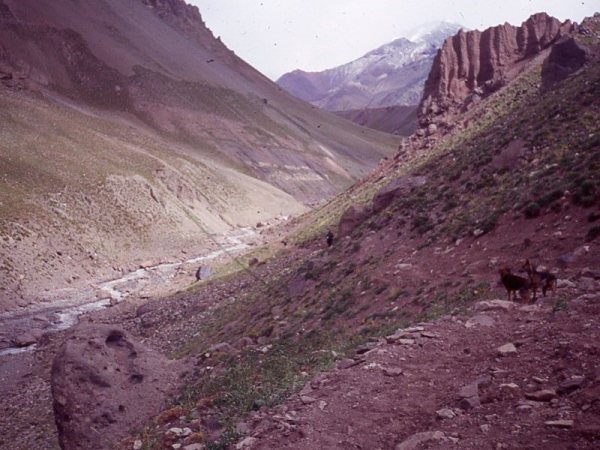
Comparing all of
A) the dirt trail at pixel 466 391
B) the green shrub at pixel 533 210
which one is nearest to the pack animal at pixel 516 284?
the dirt trail at pixel 466 391

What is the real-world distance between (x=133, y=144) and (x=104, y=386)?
2181 inches

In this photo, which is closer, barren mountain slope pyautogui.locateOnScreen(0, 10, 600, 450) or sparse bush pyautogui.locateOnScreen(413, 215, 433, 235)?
barren mountain slope pyautogui.locateOnScreen(0, 10, 600, 450)

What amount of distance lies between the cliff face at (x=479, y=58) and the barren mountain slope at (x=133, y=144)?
84.4ft

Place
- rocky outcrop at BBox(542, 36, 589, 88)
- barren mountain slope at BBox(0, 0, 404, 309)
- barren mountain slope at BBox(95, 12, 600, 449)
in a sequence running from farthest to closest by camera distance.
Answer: barren mountain slope at BBox(0, 0, 404, 309) < rocky outcrop at BBox(542, 36, 589, 88) < barren mountain slope at BBox(95, 12, 600, 449)

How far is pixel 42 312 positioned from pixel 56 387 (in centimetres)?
1987

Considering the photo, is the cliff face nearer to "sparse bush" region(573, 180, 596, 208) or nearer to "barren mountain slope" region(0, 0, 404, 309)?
"barren mountain slope" region(0, 0, 404, 309)

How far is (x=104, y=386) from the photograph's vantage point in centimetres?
1203

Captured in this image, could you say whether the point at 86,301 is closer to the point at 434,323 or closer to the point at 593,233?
the point at 434,323

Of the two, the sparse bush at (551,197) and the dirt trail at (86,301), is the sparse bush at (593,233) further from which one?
the dirt trail at (86,301)

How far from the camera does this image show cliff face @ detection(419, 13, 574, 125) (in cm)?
4316

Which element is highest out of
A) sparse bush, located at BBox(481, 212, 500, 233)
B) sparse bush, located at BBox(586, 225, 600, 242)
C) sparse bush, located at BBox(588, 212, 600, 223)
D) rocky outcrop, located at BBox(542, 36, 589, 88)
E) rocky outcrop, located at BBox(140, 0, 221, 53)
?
rocky outcrop, located at BBox(140, 0, 221, 53)

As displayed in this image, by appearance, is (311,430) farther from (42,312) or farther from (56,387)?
(42,312)

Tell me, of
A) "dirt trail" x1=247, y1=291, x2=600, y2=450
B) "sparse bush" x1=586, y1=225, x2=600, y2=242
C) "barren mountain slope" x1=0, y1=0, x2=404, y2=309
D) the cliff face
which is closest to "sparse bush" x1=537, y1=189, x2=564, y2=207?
"sparse bush" x1=586, y1=225, x2=600, y2=242

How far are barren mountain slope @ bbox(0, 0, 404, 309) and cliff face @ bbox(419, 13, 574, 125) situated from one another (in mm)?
25738
